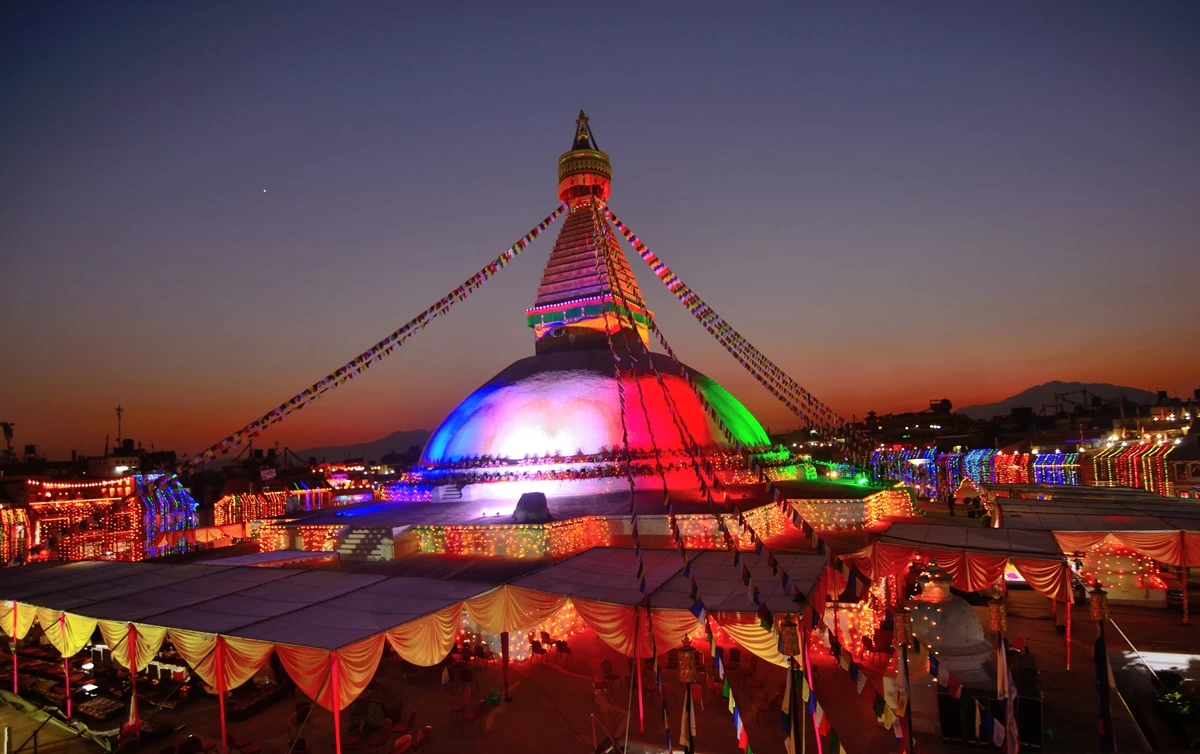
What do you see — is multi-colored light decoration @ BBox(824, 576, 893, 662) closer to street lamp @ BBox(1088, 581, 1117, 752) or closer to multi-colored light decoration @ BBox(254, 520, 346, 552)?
street lamp @ BBox(1088, 581, 1117, 752)

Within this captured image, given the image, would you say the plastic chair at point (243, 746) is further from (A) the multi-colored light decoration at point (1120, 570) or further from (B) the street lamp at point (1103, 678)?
(A) the multi-colored light decoration at point (1120, 570)

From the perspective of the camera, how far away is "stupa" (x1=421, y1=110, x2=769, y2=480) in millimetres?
18203

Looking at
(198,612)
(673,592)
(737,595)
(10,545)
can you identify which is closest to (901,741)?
(737,595)

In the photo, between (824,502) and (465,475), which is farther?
(465,475)

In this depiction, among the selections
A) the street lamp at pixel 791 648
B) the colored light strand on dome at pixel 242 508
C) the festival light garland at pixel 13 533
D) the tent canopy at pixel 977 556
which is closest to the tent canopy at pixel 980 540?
the tent canopy at pixel 977 556

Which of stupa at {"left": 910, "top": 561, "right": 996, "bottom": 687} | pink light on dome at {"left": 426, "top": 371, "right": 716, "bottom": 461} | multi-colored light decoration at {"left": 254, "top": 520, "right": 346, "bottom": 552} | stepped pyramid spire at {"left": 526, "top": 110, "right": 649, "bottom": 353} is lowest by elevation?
stupa at {"left": 910, "top": 561, "right": 996, "bottom": 687}

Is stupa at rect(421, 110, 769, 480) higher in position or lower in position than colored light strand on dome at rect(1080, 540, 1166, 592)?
higher

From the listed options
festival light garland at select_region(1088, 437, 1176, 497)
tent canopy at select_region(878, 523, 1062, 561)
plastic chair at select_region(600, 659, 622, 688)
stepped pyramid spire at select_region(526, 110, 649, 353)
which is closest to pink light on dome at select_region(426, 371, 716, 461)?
stepped pyramid spire at select_region(526, 110, 649, 353)

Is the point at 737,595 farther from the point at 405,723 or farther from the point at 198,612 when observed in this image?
the point at 198,612

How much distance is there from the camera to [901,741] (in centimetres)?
743

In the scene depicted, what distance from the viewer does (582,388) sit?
19250 mm

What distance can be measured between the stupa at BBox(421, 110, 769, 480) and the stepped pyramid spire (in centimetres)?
4

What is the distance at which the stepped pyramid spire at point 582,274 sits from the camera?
2211 centimetres

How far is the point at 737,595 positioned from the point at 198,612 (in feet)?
24.7
